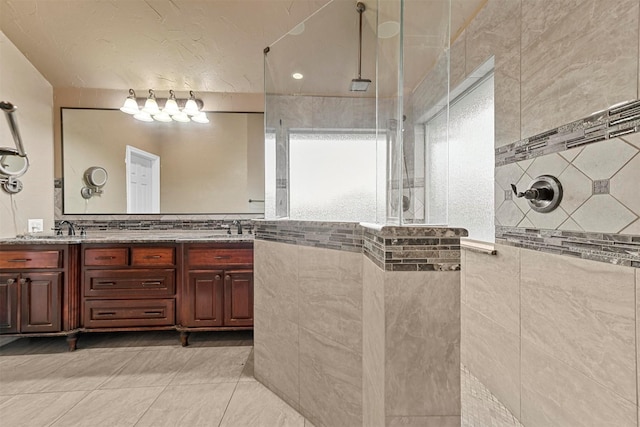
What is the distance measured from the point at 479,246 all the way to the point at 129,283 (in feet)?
7.21

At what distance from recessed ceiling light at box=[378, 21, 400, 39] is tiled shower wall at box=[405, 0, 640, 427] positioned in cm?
19

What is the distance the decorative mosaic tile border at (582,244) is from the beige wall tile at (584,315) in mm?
22

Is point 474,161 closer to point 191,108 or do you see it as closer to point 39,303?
point 191,108

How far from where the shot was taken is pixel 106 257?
6.89ft

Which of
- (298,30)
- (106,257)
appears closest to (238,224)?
(106,257)

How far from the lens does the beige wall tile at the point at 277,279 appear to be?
145cm

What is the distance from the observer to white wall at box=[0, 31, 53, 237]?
219 cm

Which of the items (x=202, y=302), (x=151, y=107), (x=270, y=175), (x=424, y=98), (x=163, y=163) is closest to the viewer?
(x=424, y=98)

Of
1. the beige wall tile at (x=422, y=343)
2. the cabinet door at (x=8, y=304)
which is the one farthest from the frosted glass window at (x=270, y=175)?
the cabinet door at (x=8, y=304)

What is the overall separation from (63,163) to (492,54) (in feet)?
10.4

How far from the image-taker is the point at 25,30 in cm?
218

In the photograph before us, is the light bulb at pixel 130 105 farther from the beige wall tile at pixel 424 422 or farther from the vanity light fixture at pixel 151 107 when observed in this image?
the beige wall tile at pixel 424 422

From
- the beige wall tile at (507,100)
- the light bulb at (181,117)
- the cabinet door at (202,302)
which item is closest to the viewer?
the beige wall tile at (507,100)

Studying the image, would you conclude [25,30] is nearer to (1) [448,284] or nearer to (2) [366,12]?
(2) [366,12]
